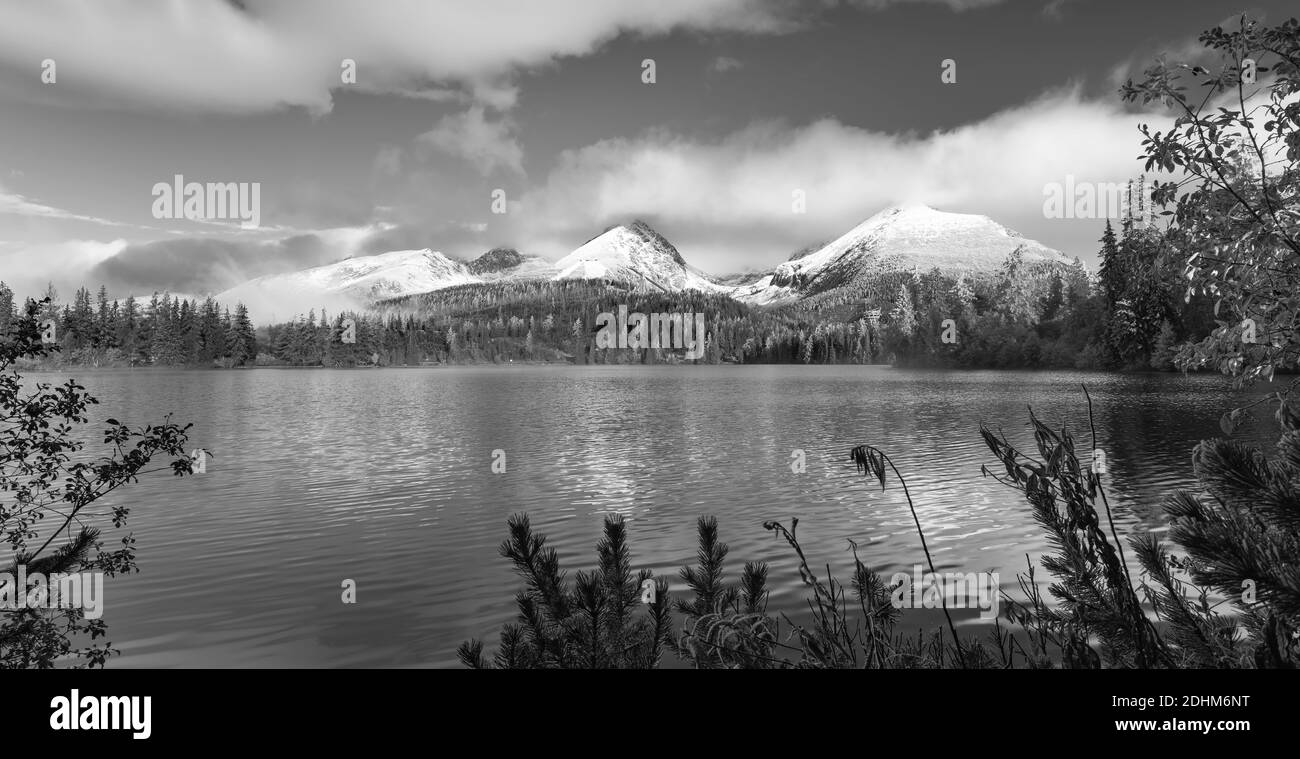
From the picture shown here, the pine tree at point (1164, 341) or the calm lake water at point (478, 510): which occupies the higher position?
the pine tree at point (1164, 341)

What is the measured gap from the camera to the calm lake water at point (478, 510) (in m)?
12.1

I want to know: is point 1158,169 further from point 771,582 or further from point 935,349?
point 935,349

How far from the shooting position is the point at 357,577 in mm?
14609

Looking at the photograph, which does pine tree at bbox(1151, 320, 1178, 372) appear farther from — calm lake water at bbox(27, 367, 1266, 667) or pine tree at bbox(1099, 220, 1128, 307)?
calm lake water at bbox(27, 367, 1266, 667)

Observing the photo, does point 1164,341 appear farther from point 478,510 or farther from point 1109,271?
point 478,510

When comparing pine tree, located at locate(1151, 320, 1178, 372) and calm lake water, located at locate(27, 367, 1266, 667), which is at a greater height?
pine tree, located at locate(1151, 320, 1178, 372)

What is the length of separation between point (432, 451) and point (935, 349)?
138731 millimetres

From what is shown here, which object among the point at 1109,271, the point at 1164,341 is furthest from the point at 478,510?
the point at 1109,271

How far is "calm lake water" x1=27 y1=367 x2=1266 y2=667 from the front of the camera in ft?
39.8

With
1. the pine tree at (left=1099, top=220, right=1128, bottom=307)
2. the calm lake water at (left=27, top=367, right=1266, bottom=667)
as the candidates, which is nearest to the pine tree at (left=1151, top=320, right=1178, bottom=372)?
the pine tree at (left=1099, top=220, right=1128, bottom=307)

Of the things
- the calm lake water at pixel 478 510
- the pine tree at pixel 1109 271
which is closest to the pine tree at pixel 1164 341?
the pine tree at pixel 1109 271

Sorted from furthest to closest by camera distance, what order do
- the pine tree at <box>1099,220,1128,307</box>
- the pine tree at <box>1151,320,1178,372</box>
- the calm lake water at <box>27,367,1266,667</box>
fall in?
the pine tree at <box>1099,220,1128,307</box> < the pine tree at <box>1151,320,1178,372</box> < the calm lake water at <box>27,367,1266,667</box>

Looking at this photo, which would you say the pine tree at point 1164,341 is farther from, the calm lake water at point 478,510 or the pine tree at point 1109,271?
the calm lake water at point 478,510
